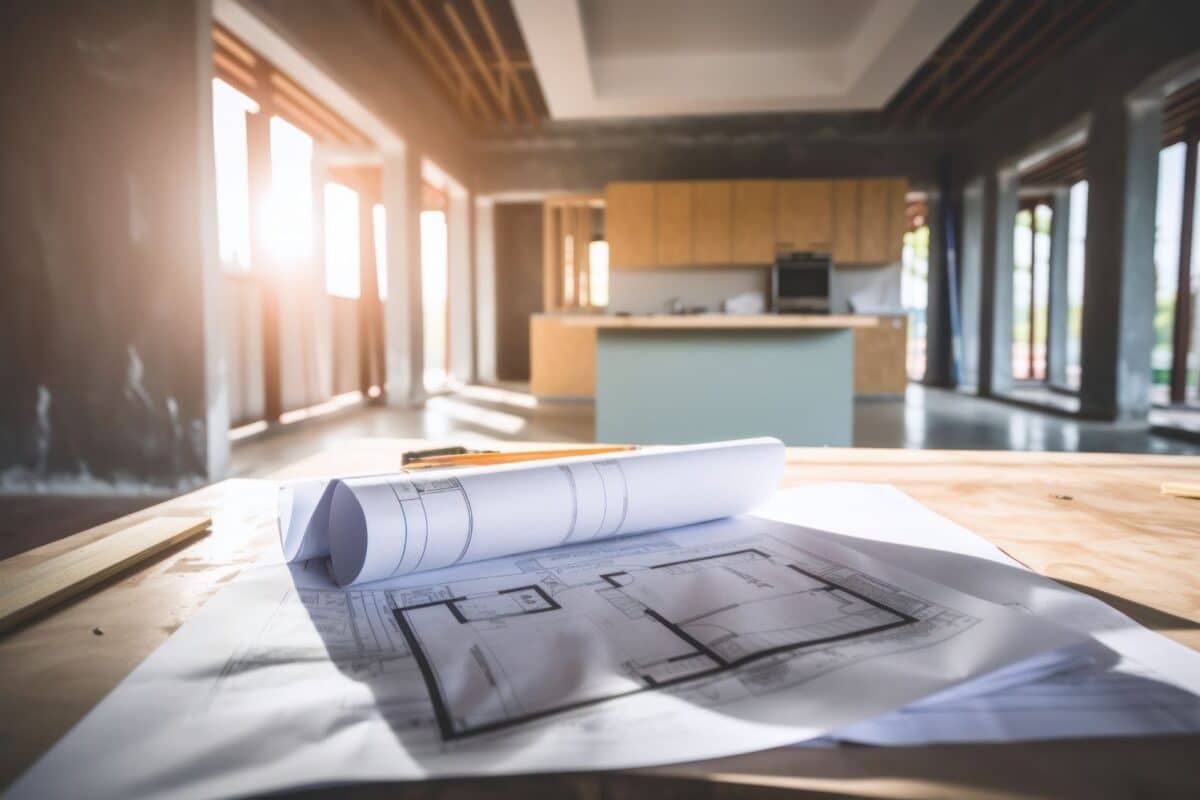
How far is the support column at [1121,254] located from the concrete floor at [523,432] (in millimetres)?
355

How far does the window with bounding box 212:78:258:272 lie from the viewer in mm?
4234

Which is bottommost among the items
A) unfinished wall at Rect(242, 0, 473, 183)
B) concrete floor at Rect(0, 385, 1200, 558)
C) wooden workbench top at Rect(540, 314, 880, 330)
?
concrete floor at Rect(0, 385, 1200, 558)

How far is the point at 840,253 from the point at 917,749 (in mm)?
Result: 7539

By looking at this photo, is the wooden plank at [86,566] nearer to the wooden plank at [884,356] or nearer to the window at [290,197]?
the window at [290,197]

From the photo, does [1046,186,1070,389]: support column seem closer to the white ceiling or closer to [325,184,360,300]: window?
the white ceiling

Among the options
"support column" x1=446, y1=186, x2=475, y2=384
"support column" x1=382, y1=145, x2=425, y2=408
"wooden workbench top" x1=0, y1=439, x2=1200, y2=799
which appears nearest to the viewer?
"wooden workbench top" x1=0, y1=439, x2=1200, y2=799

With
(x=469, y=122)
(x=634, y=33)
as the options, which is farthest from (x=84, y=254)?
(x=469, y=122)

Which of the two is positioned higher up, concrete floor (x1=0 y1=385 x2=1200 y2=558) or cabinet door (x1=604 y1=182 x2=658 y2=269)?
cabinet door (x1=604 y1=182 x2=658 y2=269)

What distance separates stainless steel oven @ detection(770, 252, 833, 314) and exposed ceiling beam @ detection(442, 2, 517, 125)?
323cm

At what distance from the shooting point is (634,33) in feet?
17.5

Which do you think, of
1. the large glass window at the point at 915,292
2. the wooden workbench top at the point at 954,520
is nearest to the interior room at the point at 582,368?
the wooden workbench top at the point at 954,520

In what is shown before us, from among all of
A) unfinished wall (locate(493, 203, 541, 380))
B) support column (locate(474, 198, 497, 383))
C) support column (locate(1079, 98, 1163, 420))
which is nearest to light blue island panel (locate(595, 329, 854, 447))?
support column (locate(1079, 98, 1163, 420))

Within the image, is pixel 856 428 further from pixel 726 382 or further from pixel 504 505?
pixel 504 505

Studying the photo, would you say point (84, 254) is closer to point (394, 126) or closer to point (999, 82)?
point (394, 126)
